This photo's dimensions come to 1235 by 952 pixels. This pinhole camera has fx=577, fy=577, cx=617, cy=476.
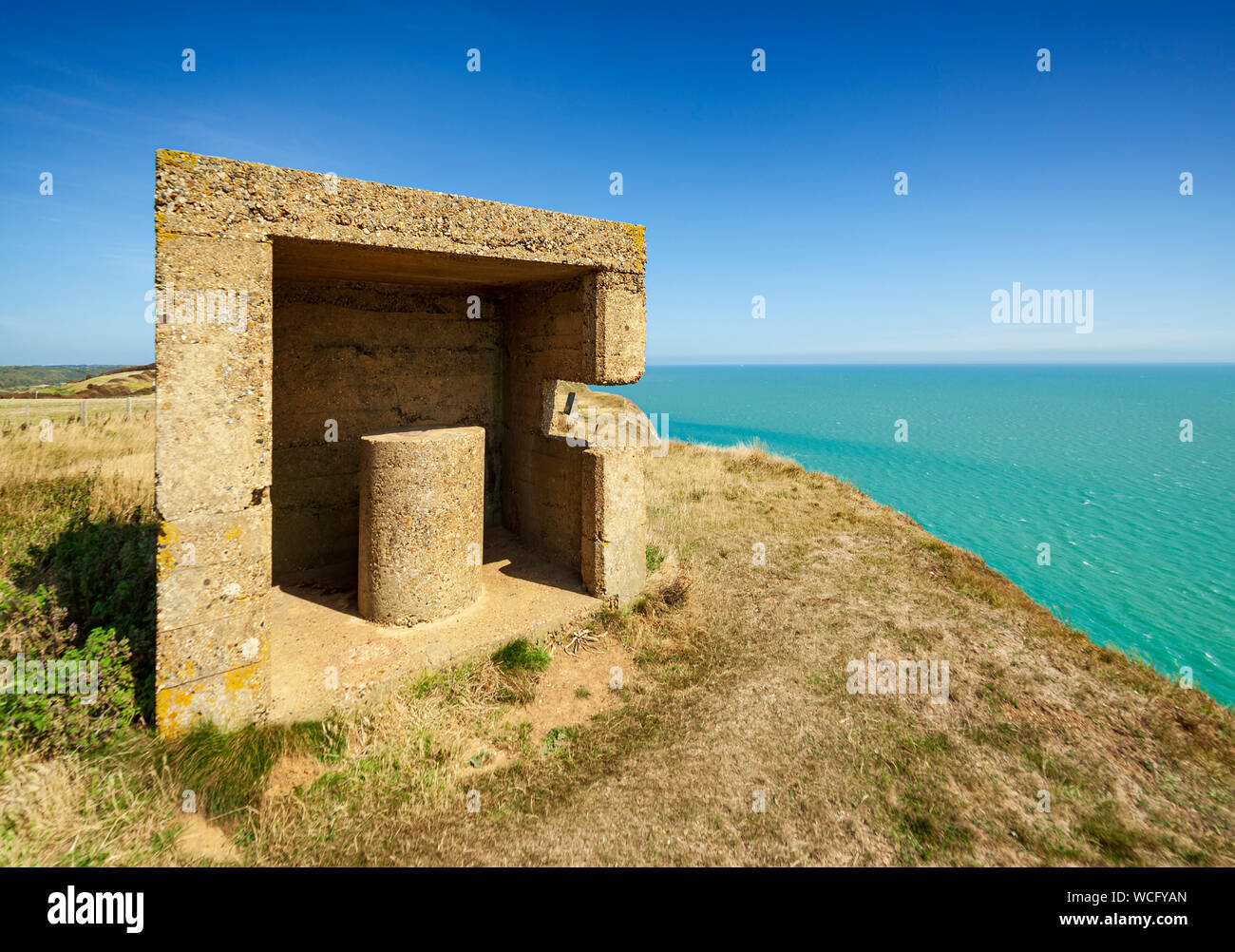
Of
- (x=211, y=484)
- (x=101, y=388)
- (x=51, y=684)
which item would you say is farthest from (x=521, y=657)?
(x=101, y=388)

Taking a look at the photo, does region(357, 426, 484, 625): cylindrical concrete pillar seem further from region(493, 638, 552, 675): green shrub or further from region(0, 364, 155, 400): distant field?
region(0, 364, 155, 400): distant field

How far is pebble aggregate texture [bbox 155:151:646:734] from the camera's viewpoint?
12.5ft

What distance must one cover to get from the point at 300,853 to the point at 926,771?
14.1 feet

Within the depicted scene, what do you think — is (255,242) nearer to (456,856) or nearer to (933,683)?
(456,856)

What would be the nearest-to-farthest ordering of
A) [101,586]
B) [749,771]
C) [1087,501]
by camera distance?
[749,771] < [101,586] < [1087,501]

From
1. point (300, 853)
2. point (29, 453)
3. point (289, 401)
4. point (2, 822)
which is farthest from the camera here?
point (29, 453)

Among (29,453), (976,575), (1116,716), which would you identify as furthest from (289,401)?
(976,575)

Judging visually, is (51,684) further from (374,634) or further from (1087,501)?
(1087,501)

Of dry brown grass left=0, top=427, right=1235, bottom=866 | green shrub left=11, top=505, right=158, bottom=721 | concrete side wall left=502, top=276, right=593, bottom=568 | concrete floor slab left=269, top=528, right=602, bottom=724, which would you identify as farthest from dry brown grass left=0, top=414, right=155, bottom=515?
dry brown grass left=0, top=427, right=1235, bottom=866

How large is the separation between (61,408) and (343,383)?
1818 cm

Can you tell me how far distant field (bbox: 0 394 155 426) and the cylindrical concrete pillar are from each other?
13.8 metres

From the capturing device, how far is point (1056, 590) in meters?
13.3

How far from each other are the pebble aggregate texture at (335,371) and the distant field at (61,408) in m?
12.2

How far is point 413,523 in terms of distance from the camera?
5395 mm
